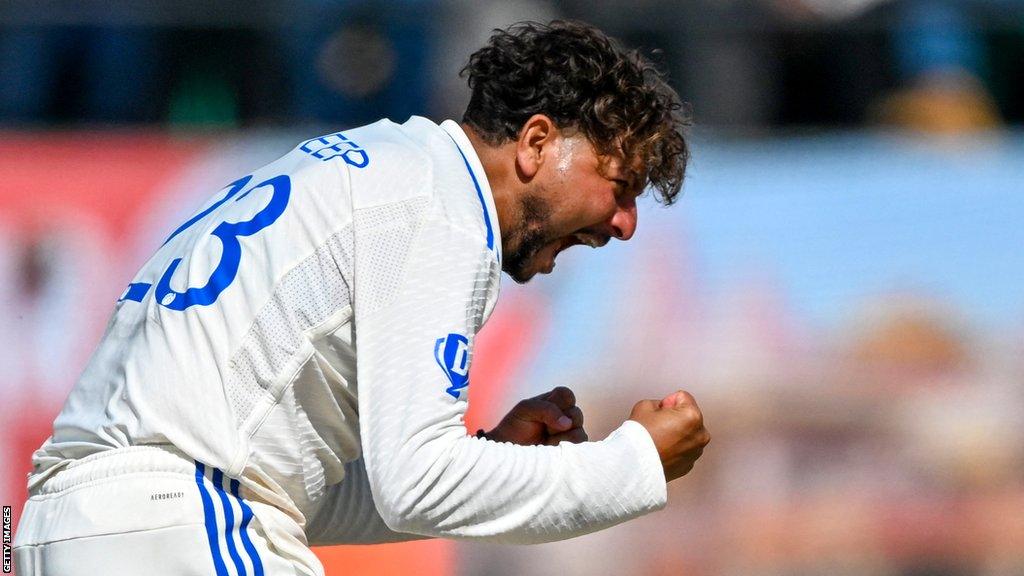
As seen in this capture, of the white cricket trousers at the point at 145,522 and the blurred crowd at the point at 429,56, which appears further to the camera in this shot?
the blurred crowd at the point at 429,56

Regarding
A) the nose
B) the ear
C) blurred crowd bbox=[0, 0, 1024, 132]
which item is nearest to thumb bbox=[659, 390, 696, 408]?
the nose

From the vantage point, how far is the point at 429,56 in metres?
5.48

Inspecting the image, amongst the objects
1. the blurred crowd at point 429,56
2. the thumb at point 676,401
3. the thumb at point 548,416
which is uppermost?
the blurred crowd at point 429,56

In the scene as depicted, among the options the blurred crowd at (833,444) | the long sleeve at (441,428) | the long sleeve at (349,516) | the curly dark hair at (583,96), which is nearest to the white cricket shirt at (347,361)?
the long sleeve at (441,428)

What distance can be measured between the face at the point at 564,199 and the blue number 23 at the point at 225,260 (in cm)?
46

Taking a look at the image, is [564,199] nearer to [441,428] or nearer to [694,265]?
[441,428]

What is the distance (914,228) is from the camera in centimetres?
526

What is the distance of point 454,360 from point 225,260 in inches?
17.1

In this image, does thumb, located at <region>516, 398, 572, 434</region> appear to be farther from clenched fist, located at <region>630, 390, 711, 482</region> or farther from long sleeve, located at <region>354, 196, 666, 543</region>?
long sleeve, located at <region>354, 196, 666, 543</region>

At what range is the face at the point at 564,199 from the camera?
2.50 meters

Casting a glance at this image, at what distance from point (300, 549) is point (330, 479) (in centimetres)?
15

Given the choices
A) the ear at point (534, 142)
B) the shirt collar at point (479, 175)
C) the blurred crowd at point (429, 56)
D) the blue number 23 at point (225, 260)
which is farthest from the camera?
the blurred crowd at point (429, 56)

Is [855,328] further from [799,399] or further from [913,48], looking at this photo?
[913,48]

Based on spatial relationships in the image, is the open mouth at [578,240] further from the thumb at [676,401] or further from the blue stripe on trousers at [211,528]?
the blue stripe on trousers at [211,528]
